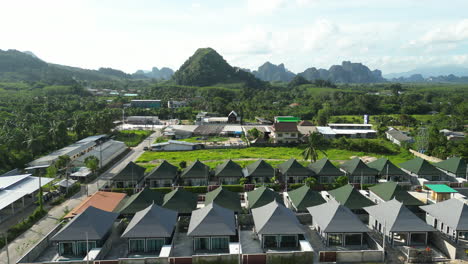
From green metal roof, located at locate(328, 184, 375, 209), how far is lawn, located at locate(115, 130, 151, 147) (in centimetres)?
4495

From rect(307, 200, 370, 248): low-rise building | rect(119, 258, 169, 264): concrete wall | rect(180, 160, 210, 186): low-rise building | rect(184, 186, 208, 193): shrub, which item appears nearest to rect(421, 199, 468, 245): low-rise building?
rect(307, 200, 370, 248): low-rise building

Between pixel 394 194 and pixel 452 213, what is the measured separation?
507 cm

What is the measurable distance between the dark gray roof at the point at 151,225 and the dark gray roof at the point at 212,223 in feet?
5.36

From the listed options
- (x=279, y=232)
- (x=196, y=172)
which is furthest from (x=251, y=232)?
(x=196, y=172)

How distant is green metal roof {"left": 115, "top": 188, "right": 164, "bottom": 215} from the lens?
27141mm

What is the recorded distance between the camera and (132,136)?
71125 millimetres

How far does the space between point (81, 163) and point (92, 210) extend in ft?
74.5

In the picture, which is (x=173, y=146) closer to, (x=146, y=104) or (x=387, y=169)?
(x=387, y=169)

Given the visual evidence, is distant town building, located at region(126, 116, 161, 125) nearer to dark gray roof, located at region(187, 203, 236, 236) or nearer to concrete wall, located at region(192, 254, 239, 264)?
dark gray roof, located at region(187, 203, 236, 236)

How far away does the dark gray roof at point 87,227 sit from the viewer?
21.6 meters

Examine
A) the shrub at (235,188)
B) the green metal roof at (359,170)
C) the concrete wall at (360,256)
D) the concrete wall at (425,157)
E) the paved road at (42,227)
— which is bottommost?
the paved road at (42,227)

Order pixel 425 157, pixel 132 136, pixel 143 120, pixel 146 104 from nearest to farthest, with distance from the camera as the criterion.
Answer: pixel 425 157 < pixel 132 136 < pixel 143 120 < pixel 146 104

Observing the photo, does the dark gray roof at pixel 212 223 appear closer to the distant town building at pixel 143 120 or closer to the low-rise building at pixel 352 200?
the low-rise building at pixel 352 200

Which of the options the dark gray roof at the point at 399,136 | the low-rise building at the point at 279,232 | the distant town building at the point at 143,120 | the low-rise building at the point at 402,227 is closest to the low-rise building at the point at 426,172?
the low-rise building at the point at 402,227
